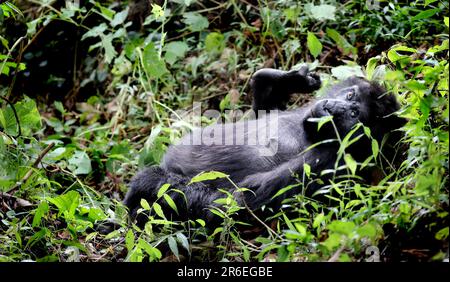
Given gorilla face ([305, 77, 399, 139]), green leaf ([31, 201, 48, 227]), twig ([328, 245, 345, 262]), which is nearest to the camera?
twig ([328, 245, 345, 262])

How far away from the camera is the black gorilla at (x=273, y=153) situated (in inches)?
156

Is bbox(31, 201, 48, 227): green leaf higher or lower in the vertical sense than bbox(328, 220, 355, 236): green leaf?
lower

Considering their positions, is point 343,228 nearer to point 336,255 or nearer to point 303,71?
point 336,255

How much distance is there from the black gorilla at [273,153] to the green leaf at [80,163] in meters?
0.72

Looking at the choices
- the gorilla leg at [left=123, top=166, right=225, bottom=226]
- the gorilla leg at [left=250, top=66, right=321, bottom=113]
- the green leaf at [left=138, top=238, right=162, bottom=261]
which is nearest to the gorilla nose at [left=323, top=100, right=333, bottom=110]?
the gorilla leg at [left=250, top=66, right=321, bottom=113]

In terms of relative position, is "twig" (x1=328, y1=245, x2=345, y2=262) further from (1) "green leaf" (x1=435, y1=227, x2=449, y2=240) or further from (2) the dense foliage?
(1) "green leaf" (x1=435, y1=227, x2=449, y2=240)

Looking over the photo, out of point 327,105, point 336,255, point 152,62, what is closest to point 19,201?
point 152,62

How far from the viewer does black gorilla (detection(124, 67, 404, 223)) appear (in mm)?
3973

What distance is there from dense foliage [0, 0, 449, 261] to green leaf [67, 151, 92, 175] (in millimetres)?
11

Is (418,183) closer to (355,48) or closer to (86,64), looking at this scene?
(355,48)

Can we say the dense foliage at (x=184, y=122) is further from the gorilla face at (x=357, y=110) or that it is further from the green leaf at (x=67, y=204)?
the gorilla face at (x=357, y=110)

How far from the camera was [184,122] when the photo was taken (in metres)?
4.93

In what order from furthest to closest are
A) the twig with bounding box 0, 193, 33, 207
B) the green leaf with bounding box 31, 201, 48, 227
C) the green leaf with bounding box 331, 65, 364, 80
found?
the green leaf with bounding box 331, 65, 364, 80 → the twig with bounding box 0, 193, 33, 207 → the green leaf with bounding box 31, 201, 48, 227

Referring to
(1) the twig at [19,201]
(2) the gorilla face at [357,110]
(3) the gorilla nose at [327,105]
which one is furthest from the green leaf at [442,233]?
(1) the twig at [19,201]
